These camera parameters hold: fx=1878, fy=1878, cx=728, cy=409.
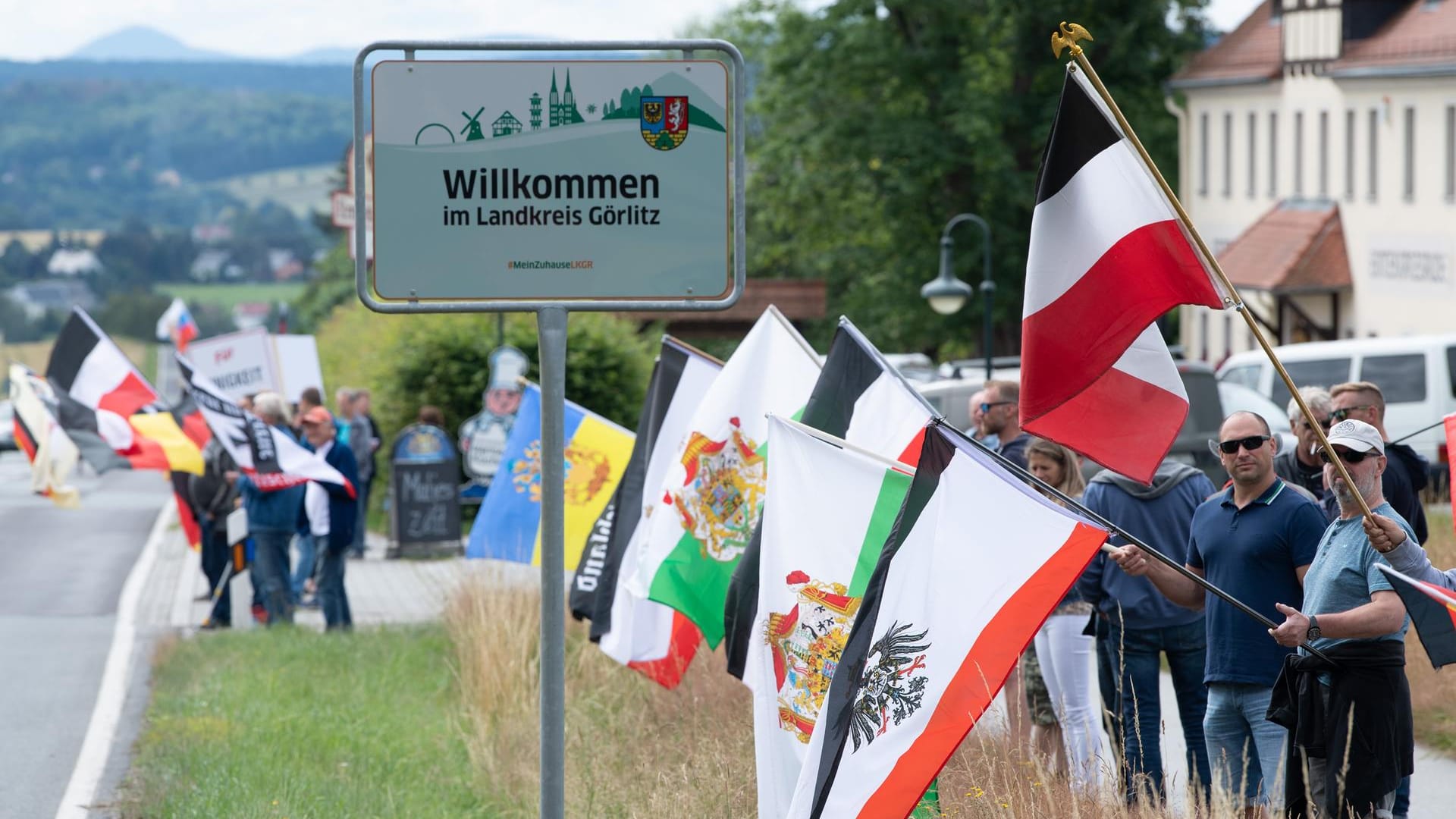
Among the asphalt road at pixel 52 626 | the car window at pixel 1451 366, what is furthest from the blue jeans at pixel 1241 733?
the car window at pixel 1451 366

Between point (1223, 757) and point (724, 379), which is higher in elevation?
point (724, 379)

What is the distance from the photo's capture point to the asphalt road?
31.5 ft

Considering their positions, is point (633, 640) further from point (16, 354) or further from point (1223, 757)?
point (16, 354)

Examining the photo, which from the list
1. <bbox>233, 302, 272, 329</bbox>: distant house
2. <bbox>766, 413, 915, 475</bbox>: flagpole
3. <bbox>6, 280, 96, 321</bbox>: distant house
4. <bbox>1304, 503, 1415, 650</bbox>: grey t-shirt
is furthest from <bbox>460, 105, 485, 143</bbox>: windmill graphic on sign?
<bbox>6, 280, 96, 321</bbox>: distant house

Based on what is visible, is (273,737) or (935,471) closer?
(935,471)

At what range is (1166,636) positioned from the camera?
7.26 meters

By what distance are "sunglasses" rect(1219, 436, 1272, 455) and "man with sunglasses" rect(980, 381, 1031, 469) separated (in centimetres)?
213

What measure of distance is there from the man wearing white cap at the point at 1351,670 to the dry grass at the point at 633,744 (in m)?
0.41

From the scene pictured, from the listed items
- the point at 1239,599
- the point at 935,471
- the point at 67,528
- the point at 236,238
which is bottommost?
the point at 67,528

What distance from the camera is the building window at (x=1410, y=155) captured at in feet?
117

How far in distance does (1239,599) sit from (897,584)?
59.6 inches

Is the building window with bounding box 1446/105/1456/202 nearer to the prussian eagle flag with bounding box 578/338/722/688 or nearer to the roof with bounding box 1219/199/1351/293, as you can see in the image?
the roof with bounding box 1219/199/1351/293

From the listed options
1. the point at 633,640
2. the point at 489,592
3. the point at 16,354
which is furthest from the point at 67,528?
the point at 16,354

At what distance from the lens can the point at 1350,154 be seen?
38.9 meters
